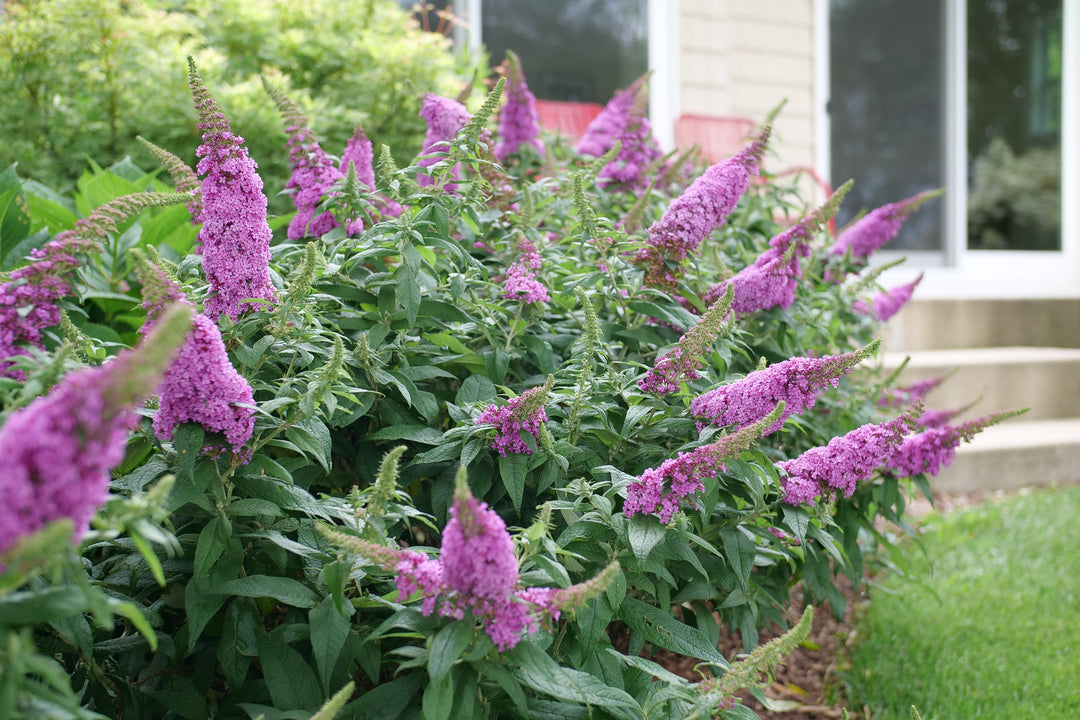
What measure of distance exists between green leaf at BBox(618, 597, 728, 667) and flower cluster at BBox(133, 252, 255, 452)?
28.8 inches

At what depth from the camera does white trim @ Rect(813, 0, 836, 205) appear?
274 inches

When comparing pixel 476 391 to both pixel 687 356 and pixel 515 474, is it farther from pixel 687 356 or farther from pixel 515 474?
pixel 687 356

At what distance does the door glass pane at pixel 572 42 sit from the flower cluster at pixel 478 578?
544 centimetres

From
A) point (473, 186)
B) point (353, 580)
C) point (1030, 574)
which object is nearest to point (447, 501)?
point (353, 580)

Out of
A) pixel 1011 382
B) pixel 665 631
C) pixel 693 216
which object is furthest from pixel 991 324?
pixel 665 631

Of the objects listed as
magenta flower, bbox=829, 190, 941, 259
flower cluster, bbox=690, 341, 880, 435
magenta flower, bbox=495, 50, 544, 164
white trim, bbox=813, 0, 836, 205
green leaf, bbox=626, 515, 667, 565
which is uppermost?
white trim, bbox=813, 0, 836, 205

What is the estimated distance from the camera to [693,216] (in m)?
1.85

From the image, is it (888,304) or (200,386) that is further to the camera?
(888,304)

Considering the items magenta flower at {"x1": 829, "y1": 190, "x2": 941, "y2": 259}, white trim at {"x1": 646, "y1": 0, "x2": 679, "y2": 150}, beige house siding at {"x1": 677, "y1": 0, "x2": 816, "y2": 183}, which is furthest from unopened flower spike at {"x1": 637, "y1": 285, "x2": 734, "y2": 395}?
beige house siding at {"x1": 677, "y1": 0, "x2": 816, "y2": 183}

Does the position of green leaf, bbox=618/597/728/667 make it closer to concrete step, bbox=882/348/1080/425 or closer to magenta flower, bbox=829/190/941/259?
magenta flower, bbox=829/190/941/259

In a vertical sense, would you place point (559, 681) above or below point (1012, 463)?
above

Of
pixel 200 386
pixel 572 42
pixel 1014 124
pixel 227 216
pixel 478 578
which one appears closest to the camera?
pixel 478 578

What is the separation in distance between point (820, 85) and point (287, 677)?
6.85 meters

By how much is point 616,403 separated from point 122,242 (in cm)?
167
